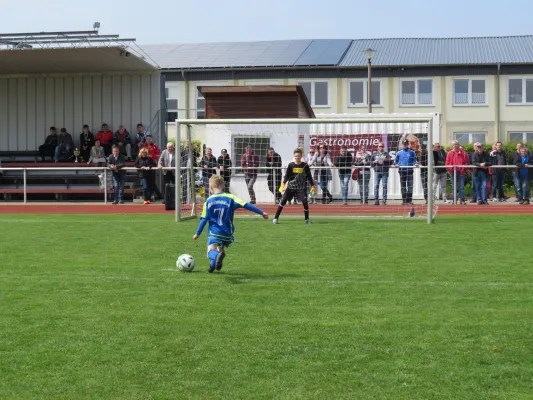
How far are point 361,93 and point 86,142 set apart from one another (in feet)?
76.4

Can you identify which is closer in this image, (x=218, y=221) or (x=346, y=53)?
(x=218, y=221)

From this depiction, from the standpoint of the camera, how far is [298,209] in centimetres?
2266

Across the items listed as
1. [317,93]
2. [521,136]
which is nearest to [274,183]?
[317,93]

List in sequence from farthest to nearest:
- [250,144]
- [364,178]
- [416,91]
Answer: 1. [416,91]
2. [250,144]
3. [364,178]

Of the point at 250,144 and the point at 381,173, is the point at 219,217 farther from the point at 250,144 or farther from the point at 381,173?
the point at 250,144

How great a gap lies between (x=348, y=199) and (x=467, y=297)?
46.7 ft

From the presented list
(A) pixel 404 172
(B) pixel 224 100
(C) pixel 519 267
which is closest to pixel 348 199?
(A) pixel 404 172

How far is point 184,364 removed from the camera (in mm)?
6348

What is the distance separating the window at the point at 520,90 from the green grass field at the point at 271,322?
37.2 m

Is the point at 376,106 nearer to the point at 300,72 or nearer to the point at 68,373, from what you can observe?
the point at 300,72

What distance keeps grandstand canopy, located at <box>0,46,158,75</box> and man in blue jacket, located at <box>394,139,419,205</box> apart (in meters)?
9.25

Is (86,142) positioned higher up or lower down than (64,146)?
higher up

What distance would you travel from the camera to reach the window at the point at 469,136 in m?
49.5

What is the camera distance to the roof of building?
49.9 m
